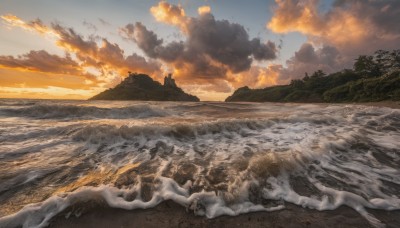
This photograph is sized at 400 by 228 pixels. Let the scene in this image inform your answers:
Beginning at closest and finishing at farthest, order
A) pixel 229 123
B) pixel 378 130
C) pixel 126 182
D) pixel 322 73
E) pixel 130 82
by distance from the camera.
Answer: pixel 126 182
pixel 378 130
pixel 229 123
pixel 322 73
pixel 130 82

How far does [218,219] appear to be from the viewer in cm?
275

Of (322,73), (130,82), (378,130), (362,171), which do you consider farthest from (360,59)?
(130,82)

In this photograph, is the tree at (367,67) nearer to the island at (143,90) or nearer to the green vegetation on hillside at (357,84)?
the green vegetation on hillside at (357,84)

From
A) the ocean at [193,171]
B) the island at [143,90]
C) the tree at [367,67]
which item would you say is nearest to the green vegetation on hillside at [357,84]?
the tree at [367,67]

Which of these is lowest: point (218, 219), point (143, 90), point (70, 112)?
point (218, 219)

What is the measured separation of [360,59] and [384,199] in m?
76.9

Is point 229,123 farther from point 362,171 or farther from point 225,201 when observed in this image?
point 225,201

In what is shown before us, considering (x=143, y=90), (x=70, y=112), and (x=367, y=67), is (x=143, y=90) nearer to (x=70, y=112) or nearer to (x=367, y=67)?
(x=367, y=67)

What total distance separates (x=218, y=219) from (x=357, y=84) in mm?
51380

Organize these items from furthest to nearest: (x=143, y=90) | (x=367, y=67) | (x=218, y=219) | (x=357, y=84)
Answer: (x=143, y=90) < (x=367, y=67) < (x=357, y=84) < (x=218, y=219)

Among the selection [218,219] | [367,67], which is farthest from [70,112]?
[367,67]

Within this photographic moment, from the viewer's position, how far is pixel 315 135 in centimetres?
739

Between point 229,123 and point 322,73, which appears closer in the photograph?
point 229,123

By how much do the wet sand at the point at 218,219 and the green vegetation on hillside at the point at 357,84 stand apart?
35.0 meters
